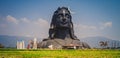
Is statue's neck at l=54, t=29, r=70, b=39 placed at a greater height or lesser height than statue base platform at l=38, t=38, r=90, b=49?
greater

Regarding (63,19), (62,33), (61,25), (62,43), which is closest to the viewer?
(62,43)

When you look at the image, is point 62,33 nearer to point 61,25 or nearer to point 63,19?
point 61,25

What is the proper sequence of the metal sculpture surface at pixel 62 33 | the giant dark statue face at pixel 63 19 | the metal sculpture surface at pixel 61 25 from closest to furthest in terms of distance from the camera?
the metal sculpture surface at pixel 62 33 → the giant dark statue face at pixel 63 19 → the metal sculpture surface at pixel 61 25

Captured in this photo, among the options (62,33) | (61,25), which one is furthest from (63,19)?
(62,33)

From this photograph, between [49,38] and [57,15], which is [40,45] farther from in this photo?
[57,15]

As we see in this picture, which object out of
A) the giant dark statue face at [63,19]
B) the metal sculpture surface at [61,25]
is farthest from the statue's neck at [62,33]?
the giant dark statue face at [63,19]

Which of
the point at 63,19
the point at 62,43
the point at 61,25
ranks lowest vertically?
the point at 62,43

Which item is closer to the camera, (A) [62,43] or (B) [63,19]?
(A) [62,43]

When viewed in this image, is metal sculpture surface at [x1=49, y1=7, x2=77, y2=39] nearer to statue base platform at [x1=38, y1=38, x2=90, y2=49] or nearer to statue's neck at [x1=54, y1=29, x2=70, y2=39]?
statue's neck at [x1=54, y1=29, x2=70, y2=39]

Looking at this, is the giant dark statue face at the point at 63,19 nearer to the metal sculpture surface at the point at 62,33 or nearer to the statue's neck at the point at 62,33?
the metal sculpture surface at the point at 62,33

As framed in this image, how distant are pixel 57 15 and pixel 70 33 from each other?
680 cm

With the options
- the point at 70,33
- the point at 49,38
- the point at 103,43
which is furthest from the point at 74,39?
the point at 103,43

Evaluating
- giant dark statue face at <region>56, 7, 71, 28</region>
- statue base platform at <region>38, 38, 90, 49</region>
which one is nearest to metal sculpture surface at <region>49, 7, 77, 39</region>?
giant dark statue face at <region>56, 7, 71, 28</region>

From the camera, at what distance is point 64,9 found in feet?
269
